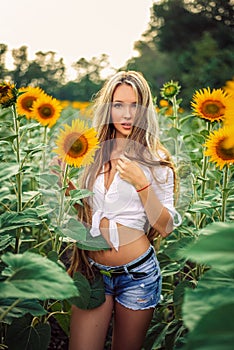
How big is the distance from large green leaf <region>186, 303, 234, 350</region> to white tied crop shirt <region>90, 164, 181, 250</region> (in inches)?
41.3

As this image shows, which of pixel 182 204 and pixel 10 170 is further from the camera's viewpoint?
pixel 182 204

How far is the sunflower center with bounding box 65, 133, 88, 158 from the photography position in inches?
58.5

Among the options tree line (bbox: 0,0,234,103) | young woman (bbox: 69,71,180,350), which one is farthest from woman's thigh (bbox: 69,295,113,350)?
tree line (bbox: 0,0,234,103)

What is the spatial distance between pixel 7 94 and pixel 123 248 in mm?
600

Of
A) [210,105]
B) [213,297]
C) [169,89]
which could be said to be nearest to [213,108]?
[210,105]

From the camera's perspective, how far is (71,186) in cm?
179

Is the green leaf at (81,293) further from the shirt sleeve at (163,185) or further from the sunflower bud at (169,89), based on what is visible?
the sunflower bud at (169,89)

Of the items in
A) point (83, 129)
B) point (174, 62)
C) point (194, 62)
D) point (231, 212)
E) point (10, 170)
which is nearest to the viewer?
A: point (10, 170)

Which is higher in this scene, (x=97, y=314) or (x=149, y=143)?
(x=149, y=143)

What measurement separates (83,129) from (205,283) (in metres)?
0.75

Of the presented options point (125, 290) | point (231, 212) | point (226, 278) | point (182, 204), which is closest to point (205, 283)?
point (226, 278)

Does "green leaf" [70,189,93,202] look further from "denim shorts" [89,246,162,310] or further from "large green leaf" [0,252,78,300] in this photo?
"large green leaf" [0,252,78,300]

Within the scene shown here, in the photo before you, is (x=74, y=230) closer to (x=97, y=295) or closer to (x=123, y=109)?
(x=97, y=295)

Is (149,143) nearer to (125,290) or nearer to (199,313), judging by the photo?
(125,290)
